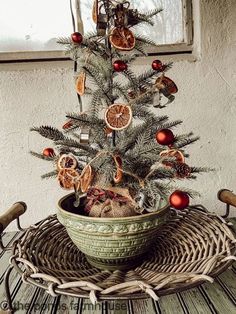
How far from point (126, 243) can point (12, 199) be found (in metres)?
0.59

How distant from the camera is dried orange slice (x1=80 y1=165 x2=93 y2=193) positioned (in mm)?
606

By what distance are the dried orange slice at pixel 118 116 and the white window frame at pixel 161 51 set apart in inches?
19.9

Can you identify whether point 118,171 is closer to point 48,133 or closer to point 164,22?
point 48,133

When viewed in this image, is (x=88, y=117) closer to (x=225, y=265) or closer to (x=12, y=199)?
(x=225, y=265)

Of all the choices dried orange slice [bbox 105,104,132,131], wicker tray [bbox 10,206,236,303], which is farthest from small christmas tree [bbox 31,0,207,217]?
wicker tray [bbox 10,206,236,303]

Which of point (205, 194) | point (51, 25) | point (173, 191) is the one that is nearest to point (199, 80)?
point (205, 194)

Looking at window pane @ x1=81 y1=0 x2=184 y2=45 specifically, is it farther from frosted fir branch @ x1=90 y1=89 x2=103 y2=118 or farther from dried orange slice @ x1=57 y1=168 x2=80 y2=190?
dried orange slice @ x1=57 y1=168 x2=80 y2=190

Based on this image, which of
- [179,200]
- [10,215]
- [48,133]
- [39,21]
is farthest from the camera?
[39,21]

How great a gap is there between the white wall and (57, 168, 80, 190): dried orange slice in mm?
458

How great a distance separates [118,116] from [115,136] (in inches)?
3.5

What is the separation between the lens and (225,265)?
571mm

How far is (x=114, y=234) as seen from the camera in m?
0.59

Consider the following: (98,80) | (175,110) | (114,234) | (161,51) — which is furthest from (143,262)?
(161,51)

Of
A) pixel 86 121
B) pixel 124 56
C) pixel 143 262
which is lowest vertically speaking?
pixel 143 262
